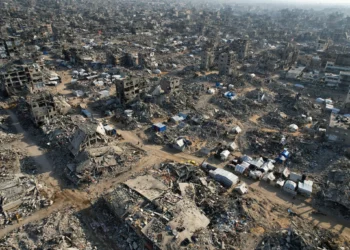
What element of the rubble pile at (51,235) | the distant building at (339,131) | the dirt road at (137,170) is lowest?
the dirt road at (137,170)

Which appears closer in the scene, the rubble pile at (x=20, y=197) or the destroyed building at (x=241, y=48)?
the rubble pile at (x=20, y=197)

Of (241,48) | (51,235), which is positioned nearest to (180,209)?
(51,235)

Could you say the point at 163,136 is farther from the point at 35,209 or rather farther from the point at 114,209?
the point at 35,209

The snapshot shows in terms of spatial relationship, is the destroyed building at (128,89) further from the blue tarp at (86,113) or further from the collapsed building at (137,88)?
the blue tarp at (86,113)

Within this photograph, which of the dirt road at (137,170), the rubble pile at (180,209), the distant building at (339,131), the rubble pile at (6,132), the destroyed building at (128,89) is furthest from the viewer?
the destroyed building at (128,89)

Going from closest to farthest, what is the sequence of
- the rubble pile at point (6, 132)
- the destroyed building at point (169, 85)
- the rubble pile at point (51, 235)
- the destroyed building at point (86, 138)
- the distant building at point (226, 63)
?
1. the rubble pile at point (51, 235)
2. the destroyed building at point (86, 138)
3. the rubble pile at point (6, 132)
4. the destroyed building at point (169, 85)
5. the distant building at point (226, 63)

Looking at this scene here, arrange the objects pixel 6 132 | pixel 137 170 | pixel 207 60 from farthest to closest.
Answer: pixel 207 60
pixel 6 132
pixel 137 170

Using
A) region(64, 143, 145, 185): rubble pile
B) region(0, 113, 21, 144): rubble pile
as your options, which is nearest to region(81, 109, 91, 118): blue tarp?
region(0, 113, 21, 144): rubble pile

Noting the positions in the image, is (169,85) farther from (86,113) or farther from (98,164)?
(98,164)

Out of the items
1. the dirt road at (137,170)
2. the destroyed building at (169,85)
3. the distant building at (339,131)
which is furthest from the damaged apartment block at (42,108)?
the distant building at (339,131)
